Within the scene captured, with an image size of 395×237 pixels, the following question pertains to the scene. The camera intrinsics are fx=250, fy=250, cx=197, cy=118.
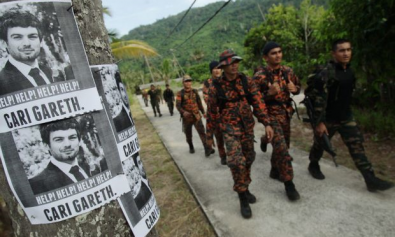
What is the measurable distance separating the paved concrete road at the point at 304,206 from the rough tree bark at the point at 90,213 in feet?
7.03

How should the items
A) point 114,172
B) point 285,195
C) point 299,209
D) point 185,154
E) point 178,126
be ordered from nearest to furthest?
1. point 114,172
2. point 299,209
3. point 285,195
4. point 185,154
5. point 178,126

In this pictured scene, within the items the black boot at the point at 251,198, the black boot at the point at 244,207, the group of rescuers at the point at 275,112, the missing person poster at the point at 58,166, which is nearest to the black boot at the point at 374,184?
the group of rescuers at the point at 275,112

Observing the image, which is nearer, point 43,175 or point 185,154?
point 43,175

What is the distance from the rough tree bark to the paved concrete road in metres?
2.14

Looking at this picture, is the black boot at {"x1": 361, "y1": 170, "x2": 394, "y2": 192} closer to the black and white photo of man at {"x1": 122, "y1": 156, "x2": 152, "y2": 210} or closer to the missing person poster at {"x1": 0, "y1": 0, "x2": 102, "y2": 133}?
the black and white photo of man at {"x1": 122, "y1": 156, "x2": 152, "y2": 210}

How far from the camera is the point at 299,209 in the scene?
305cm

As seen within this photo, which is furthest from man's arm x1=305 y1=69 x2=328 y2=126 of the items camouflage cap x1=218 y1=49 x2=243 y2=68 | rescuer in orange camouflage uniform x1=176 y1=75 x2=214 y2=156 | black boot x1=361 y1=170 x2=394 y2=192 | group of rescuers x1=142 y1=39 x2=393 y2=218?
rescuer in orange camouflage uniform x1=176 y1=75 x2=214 y2=156

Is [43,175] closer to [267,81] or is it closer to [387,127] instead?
[267,81]

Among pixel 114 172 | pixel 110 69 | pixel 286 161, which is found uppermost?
pixel 110 69

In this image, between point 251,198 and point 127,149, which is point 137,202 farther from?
point 251,198

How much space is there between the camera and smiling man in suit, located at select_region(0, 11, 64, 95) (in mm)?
796

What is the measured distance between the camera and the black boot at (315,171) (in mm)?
3731

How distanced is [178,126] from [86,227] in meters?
8.85

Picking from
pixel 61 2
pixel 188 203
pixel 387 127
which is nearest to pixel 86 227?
pixel 61 2
